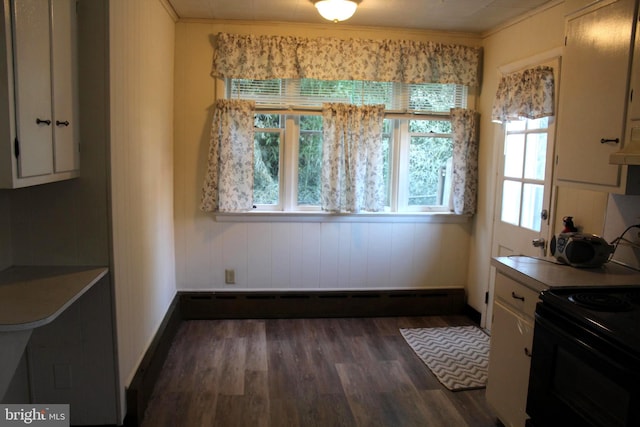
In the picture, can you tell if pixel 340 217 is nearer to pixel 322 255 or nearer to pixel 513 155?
pixel 322 255

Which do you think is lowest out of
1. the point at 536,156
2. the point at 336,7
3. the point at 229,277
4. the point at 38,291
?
the point at 229,277

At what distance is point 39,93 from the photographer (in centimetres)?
172

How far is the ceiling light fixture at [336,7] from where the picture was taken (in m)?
3.05

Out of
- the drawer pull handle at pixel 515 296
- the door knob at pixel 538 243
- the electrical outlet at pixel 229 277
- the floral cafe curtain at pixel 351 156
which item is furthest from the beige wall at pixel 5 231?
the door knob at pixel 538 243

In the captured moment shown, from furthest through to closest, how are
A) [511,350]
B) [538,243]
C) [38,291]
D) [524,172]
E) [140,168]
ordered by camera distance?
[524,172], [538,243], [140,168], [511,350], [38,291]

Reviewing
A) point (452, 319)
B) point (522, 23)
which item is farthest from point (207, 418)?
point (522, 23)

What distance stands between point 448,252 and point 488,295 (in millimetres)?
534

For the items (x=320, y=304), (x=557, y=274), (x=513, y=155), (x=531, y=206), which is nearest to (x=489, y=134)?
(x=513, y=155)

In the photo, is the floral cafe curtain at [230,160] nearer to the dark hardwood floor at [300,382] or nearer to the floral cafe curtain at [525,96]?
the dark hardwood floor at [300,382]

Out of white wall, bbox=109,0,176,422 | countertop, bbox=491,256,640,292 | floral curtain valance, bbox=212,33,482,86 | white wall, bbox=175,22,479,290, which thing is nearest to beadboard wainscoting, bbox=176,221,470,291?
white wall, bbox=175,22,479,290

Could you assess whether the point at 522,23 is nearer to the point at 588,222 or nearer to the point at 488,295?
the point at 588,222

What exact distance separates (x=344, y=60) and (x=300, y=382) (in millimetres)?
2501

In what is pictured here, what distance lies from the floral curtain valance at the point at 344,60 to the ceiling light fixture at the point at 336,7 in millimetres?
619

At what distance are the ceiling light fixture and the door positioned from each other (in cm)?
135
